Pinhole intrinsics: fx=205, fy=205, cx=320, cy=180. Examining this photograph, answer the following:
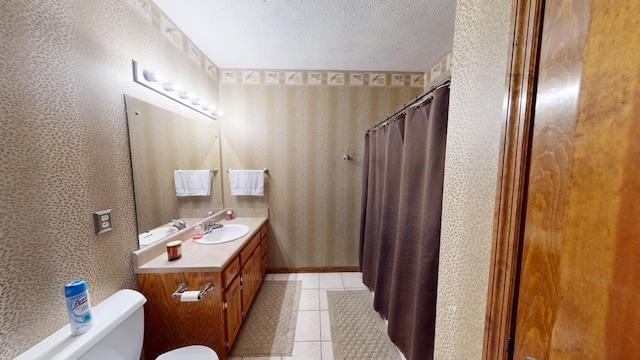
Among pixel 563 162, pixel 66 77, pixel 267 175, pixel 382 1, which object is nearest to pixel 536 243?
pixel 563 162

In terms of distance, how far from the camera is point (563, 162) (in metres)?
0.42

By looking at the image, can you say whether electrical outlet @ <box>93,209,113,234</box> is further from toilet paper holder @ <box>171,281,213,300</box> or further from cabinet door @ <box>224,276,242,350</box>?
cabinet door @ <box>224,276,242,350</box>

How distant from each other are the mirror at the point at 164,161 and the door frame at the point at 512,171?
5.65ft

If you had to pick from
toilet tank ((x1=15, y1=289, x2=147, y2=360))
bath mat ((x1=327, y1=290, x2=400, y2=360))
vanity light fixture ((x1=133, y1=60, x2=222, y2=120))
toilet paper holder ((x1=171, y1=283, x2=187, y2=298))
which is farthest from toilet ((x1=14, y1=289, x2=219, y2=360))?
vanity light fixture ((x1=133, y1=60, x2=222, y2=120))

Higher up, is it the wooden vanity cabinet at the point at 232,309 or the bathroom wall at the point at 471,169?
the bathroom wall at the point at 471,169

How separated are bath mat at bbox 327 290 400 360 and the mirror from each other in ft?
5.12

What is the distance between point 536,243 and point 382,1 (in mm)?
1659

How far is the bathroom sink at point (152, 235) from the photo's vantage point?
129cm

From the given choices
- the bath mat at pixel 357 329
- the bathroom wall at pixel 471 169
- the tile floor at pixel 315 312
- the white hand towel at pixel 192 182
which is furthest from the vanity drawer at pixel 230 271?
the bathroom wall at pixel 471 169

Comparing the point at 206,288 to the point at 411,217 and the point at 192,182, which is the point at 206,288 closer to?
the point at 192,182

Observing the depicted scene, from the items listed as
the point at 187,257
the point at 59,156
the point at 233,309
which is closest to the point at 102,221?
the point at 59,156

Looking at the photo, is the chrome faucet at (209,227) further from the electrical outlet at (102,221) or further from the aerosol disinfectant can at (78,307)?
the aerosol disinfectant can at (78,307)

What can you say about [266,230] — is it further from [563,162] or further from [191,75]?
[563,162]

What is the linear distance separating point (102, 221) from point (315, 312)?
1729 millimetres
